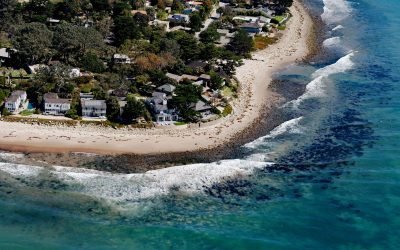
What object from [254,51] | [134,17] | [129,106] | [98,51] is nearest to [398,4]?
[254,51]

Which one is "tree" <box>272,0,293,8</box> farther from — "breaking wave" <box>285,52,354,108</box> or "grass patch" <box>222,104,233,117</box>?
"grass patch" <box>222,104,233,117</box>

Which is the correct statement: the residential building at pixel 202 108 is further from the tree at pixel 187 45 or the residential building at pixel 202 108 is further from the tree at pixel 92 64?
the tree at pixel 92 64

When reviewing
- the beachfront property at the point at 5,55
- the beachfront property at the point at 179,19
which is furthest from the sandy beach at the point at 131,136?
the beachfront property at the point at 179,19

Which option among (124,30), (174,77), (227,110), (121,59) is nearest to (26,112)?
(121,59)

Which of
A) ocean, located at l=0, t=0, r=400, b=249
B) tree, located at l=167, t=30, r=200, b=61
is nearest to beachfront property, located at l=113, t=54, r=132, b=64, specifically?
tree, located at l=167, t=30, r=200, b=61

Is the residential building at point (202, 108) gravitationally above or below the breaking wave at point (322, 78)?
below

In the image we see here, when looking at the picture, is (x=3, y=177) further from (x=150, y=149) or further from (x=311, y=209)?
(x=311, y=209)
